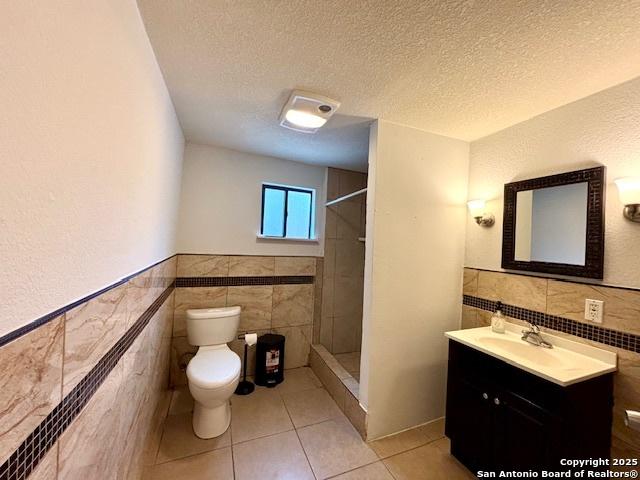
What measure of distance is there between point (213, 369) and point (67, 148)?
1.70 meters

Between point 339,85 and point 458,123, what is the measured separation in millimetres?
963

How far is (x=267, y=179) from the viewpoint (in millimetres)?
2682

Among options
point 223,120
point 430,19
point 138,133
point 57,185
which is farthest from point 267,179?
point 57,185

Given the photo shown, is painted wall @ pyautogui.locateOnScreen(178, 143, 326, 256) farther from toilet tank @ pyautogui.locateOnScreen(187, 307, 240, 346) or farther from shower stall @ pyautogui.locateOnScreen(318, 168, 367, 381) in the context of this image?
toilet tank @ pyautogui.locateOnScreen(187, 307, 240, 346)

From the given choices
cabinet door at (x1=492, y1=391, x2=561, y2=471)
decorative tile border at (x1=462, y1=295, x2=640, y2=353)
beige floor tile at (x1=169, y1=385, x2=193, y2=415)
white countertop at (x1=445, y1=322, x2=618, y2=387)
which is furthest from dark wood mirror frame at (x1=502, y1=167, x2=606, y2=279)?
beige floor tile at (x1=169, y1=385, x2=193, y2=415)

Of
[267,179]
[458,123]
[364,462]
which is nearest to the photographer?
[364,462]

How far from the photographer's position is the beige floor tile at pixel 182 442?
1.61m

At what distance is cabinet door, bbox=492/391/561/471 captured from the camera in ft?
3.84

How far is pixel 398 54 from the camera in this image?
118cm

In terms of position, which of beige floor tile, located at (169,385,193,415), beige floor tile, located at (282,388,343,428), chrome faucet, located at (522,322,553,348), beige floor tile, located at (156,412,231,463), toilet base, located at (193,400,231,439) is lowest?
beige floor tile, located at (169,385,193,415)

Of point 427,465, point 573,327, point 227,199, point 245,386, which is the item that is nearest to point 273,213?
point 227,199

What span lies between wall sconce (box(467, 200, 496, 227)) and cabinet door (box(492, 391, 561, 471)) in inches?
45.2

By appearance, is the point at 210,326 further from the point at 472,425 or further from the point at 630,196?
the point at 630,196

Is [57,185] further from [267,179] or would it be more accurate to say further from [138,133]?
[267,179]
